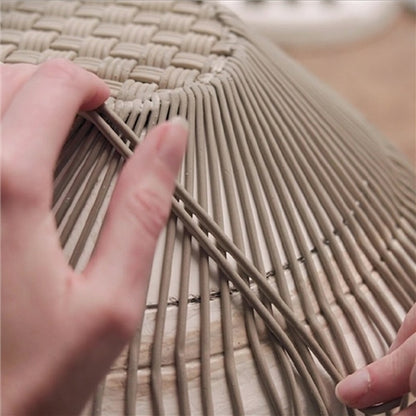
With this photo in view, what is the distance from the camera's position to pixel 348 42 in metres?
1.73

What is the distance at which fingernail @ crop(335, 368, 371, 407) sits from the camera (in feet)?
1.70

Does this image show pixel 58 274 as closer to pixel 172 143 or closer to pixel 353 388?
pixel 172 143

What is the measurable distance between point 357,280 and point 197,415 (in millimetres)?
182

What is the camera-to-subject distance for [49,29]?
66 cm

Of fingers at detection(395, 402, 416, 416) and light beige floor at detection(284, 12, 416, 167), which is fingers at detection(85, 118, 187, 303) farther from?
light beige floor at detection(284, 12, 416, 167)

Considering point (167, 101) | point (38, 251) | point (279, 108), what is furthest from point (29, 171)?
point (279, 108)

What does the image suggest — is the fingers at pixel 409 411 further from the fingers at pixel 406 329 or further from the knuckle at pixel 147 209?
the knuckle at pixel 147 209

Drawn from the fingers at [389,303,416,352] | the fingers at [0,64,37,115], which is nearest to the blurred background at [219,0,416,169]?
the fingers at [389,303,416,352]

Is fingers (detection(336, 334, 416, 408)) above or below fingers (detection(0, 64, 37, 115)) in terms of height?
below

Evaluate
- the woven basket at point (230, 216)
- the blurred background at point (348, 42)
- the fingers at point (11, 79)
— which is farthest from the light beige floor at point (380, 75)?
the fingers at point (11, 79)

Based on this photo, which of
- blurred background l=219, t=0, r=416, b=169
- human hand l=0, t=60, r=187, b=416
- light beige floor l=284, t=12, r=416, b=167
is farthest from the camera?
blurred background l=219, t=0, r=416, b=169

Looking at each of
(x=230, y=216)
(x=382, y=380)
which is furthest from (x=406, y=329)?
(x=230, y=216)

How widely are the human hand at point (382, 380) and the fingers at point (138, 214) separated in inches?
7.5

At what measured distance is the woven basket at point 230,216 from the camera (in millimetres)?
517
